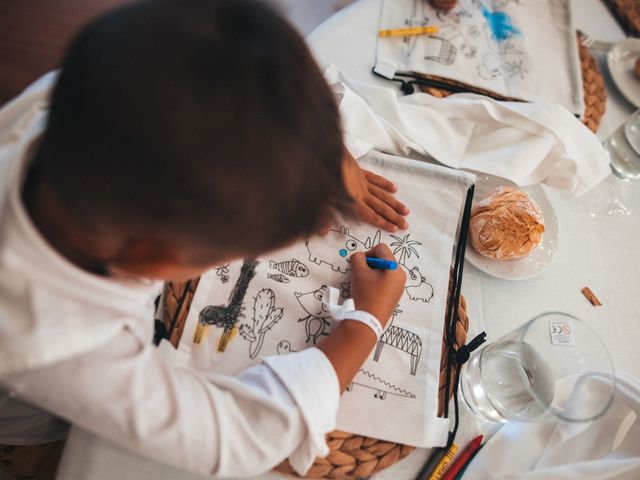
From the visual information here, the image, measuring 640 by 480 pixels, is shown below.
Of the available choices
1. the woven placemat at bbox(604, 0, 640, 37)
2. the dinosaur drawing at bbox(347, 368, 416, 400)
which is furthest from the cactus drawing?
the woven placemat at bbox(604, 0, 640, 37)

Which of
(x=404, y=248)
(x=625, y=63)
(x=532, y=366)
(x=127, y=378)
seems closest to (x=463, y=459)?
(x=532, y=366)

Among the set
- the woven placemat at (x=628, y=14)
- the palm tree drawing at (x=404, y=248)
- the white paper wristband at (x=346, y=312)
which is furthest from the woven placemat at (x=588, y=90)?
the white paper wristband at (x=346, y=312)

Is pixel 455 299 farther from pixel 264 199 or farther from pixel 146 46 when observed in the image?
pixel 146 46

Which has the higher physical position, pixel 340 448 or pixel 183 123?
pixel 183 123

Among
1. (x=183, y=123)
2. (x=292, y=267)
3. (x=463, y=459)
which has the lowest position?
(x=463, y=459)

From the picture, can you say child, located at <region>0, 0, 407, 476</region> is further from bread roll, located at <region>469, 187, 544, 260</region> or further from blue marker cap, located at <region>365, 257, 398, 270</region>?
bread roll, located at <region>469, 187, 544, 260</region>

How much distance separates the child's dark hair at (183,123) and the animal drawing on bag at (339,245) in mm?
224

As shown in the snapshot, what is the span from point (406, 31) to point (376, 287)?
0.46 metres

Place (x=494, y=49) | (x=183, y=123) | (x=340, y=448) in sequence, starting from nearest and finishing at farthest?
(x=183, y=123) < (x=340, y=448) < (x=494, y=49)

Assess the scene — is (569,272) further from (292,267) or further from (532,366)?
(292,267)

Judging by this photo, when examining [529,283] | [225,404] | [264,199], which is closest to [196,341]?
[225,404]

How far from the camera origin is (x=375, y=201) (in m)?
0.58

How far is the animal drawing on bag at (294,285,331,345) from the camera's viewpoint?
0.51m

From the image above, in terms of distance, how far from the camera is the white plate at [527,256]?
23.1 inches
